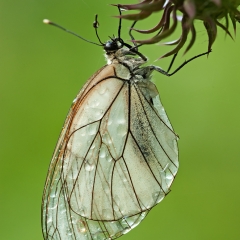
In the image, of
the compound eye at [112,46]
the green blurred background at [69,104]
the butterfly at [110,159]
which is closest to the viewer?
the compound eye at [112,46]

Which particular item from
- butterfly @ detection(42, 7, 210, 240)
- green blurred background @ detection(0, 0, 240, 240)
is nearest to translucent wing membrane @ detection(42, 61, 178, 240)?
butterfly @ detection(42, 7, 210, 240)

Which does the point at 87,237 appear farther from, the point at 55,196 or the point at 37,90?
the point at 37,90

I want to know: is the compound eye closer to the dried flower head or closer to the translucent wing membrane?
the translucent wing membrane

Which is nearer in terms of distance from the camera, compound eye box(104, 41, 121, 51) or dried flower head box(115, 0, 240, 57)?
dried flower head box(115, 0, 240, 57)

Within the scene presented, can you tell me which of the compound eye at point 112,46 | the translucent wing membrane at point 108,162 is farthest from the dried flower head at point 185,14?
the translucent wing membrane at point 108,162

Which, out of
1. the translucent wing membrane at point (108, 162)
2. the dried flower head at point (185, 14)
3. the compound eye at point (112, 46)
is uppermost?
the compound eye at point (112, 46)

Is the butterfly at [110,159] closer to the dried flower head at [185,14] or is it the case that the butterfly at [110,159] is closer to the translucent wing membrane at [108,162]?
the translucent wing membrane at [108,162]

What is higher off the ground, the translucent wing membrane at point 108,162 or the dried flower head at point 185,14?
the dried flower head at point 185,14
